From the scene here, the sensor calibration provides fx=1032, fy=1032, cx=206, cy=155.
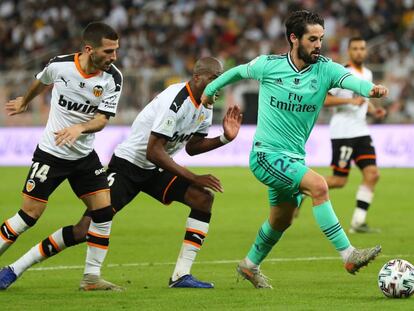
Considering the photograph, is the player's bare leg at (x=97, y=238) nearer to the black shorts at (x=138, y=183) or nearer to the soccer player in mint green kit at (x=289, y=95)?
the black shorts at (x=138, y=183)

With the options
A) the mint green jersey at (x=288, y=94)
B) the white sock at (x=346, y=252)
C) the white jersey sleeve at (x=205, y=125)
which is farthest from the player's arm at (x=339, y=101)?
the white sock at (x=346, y=252)

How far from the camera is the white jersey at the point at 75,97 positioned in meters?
9.26

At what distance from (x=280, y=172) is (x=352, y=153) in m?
6.26

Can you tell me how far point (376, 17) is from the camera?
1173 inches

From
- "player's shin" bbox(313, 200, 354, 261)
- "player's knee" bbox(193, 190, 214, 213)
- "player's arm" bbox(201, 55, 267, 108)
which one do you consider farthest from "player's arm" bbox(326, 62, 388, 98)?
"player's knee" bbox(193, 190, 214, 213)

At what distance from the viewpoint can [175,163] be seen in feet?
30.7

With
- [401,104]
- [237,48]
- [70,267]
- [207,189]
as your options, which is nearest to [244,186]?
[401,104]

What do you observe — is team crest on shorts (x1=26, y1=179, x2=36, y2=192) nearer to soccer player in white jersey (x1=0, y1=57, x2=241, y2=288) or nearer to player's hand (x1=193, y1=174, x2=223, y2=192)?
soccer player in white jersey (x1=0, y1=57, x2=241, y2=288)

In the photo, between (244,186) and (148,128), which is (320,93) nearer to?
(148,128)

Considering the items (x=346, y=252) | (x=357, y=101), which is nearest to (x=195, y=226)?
(x=346, y=252)

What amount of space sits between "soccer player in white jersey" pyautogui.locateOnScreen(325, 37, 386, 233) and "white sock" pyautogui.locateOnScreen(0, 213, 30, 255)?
21.6 feet

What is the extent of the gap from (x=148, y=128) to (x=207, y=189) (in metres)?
0.96

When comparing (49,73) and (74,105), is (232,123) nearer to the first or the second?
(74,105)

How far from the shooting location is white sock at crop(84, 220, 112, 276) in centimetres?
932
